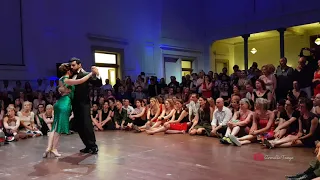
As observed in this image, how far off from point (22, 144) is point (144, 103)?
11.2 feet

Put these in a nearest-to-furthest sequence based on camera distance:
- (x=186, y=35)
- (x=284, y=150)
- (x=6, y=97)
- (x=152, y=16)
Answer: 1. (x=284, y=150)
2. (x=6, y=97)
3. (x=152, y=16)
4. (x=186, y=35)

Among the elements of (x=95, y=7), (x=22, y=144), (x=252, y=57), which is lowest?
(x=22, y=144)

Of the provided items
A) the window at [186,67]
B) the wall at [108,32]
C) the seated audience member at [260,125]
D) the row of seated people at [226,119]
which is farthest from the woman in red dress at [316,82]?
the window at [186,67]

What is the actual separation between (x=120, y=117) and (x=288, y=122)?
4468 millimetres

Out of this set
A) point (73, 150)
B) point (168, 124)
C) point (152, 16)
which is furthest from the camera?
point (152, 16)

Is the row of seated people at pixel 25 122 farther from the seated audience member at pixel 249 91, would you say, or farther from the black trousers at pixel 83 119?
the seated audience member at pixel 249 91

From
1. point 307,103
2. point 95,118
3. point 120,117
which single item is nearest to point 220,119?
point 307,103

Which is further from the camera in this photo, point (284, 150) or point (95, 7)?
point (95, 7)

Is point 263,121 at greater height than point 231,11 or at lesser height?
lesser

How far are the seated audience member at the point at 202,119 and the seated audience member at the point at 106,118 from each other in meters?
2.45

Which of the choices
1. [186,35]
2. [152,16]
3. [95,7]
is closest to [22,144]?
[95,7]

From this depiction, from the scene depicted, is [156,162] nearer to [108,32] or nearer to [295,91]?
[295,91]

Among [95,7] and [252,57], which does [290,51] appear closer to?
[252,57]

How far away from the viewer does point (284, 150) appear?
4.88 meters
